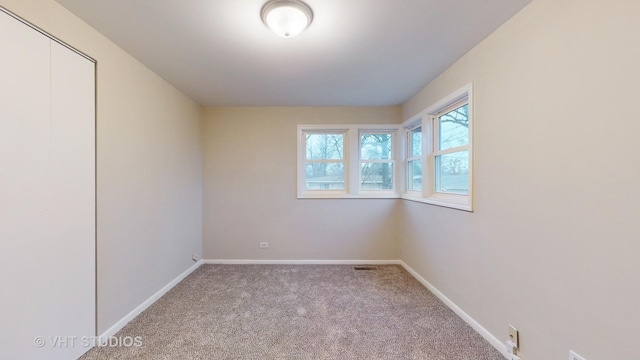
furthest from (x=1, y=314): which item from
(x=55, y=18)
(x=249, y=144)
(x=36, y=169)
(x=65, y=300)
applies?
(x=249, y=144)

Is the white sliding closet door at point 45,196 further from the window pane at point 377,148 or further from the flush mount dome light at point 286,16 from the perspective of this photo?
the window pane at point 377,148

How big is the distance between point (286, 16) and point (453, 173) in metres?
2.11

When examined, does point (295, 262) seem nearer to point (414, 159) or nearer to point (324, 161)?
point (324, 161)

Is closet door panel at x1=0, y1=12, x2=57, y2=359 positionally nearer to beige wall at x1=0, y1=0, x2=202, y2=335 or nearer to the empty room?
the empty room

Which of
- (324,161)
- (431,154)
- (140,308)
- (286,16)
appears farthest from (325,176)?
(140,308)

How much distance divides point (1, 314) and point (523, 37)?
341cm

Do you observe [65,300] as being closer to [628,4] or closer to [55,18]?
[55,18]

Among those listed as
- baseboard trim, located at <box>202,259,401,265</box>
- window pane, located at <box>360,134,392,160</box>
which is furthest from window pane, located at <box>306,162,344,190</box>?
baseboard trim, located at <box>202,259,401,265</box>

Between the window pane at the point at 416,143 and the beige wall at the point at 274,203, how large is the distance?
1.21 ft

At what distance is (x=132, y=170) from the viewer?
2270 millimetres

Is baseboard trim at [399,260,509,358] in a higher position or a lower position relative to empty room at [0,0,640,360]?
lower

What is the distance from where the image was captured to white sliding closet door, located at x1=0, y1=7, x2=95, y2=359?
1.35 meters

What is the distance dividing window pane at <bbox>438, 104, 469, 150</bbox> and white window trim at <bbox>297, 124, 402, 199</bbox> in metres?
0.93

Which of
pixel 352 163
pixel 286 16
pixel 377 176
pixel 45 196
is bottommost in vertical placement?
pixel 45 196
